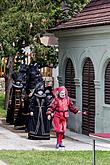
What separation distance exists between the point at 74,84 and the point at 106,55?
284 cm

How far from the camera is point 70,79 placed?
67.6 ft

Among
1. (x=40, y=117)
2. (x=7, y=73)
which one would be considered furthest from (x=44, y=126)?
(x=7, y=73)

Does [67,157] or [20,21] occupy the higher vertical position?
[20,21]

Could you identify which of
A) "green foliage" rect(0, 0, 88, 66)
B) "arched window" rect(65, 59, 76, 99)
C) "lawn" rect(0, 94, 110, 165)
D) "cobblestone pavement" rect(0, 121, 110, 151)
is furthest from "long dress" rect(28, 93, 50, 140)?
"arched window" rect(65, 59, 76, 99)

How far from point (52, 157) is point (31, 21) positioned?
276 inches

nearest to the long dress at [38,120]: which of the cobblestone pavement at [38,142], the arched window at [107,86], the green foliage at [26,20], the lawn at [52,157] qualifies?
the cobblestone pavement at [38,142]

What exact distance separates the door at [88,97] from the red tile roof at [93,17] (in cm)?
126

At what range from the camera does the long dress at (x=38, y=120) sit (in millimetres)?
17062

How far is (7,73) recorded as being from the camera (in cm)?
2597

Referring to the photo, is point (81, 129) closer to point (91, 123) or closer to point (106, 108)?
point (91, 123)

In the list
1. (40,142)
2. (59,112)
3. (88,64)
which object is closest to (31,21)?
(88,64)

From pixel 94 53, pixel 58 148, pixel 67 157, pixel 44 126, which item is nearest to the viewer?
pixel 67 157

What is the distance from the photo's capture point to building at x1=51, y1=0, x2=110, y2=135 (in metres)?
17.6

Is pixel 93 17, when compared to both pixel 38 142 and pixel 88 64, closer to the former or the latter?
pixel 88 64
